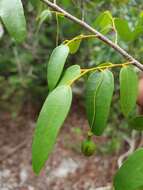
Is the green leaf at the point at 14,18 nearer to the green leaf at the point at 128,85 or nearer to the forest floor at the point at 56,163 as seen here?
the green leaf at the point at 128,85

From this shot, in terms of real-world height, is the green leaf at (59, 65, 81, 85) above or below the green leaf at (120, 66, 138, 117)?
above

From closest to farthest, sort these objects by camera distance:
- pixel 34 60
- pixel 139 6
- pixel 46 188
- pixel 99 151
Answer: pixel 139 6, pixel 46 188, pixel 99 151, pixel 34 60

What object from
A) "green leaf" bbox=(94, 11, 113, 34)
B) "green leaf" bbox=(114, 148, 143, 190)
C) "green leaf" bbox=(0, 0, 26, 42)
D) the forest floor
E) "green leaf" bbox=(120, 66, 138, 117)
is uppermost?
"green leaf" bbox=(0, 0, 26, 42)

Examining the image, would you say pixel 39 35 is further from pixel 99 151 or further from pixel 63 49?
pixel 63 49

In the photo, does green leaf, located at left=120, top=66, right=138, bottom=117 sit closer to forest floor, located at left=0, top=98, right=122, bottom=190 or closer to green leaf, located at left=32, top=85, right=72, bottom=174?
green leaf, located at left=32, top=85, right=72, bottom=174

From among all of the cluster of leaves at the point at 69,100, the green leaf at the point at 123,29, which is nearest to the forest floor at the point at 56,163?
the green leaf at the point at 123,29

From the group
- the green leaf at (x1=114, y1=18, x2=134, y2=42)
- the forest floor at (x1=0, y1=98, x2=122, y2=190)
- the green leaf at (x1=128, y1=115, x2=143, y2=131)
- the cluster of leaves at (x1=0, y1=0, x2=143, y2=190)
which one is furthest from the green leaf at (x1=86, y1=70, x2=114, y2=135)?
the forest floor at (x1=0, y1=98, x2=122, y2=190)

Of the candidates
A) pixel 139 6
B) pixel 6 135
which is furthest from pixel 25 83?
pixel 139 6
